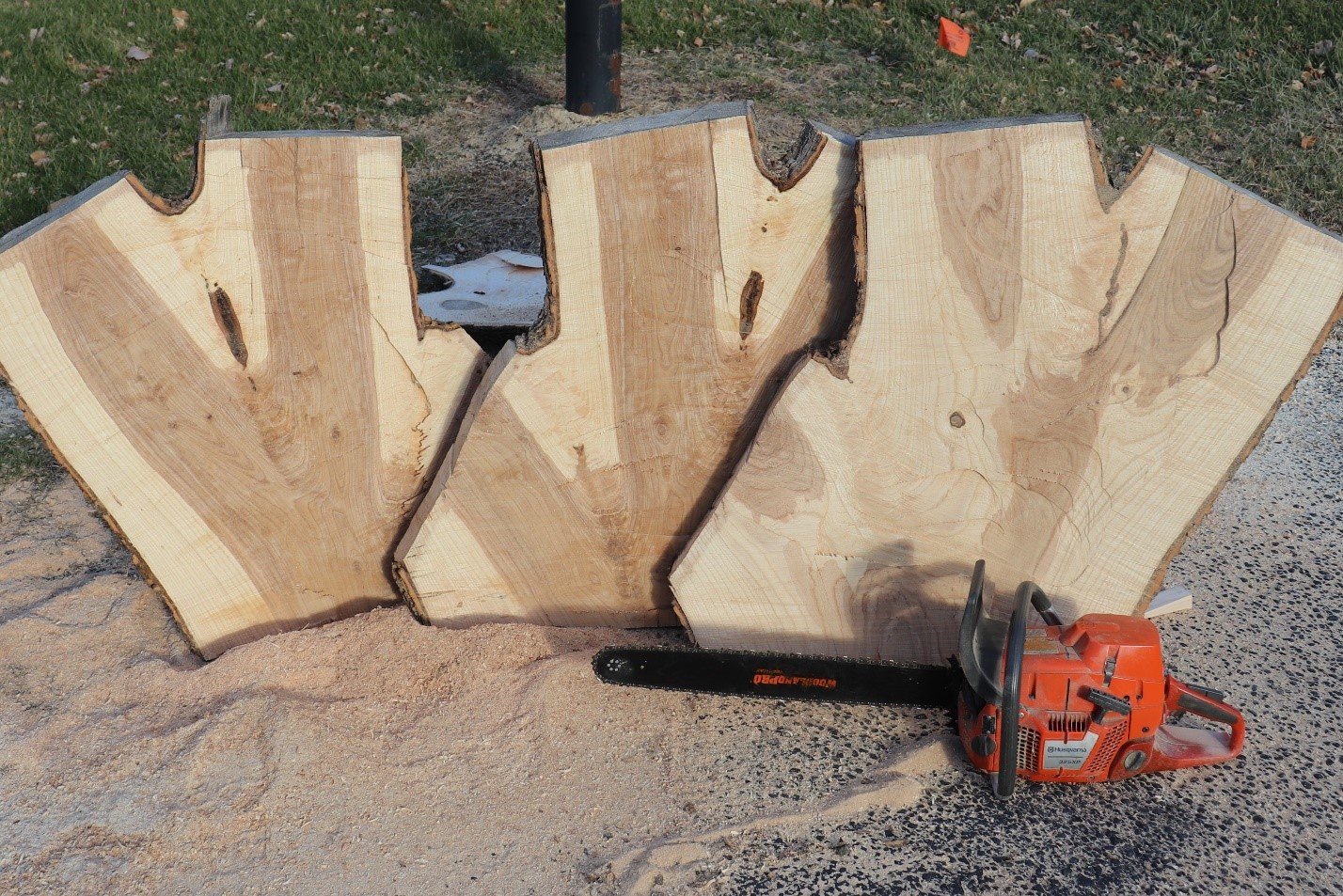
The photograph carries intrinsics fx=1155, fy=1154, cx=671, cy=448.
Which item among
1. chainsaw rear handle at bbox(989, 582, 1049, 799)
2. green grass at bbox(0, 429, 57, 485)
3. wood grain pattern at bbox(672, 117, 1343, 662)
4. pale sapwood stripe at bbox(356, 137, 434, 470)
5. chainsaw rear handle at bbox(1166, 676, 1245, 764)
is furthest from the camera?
green grass at bbox(0, 429, 57, 485)

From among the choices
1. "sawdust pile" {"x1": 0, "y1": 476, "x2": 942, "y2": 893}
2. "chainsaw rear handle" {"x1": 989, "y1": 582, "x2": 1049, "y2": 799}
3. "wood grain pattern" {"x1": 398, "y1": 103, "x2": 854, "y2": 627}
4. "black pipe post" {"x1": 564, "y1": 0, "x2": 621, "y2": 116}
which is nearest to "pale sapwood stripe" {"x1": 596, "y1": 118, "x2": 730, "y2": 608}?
"wood grain pattern" {"x1": 398, "y1": 103, "x2": 854, "y2": 627}

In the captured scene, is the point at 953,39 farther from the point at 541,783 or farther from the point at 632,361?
the point at 541,783

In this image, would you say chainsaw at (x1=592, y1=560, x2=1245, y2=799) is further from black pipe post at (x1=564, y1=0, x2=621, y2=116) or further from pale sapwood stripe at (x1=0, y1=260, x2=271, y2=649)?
black pipe post at (x1=564, y1=0, x2=621, y2=116)

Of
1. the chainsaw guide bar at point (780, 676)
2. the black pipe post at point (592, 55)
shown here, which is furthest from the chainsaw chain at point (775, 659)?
the black pipe post at point (592, 55)

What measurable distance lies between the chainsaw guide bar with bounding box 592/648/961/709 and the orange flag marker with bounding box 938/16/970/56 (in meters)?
4.99

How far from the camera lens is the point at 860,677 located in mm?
2752

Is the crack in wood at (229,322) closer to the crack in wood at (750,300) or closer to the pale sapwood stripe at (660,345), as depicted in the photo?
the pale sapwood stripe at (660,345)

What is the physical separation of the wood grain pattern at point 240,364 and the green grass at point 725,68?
308cm

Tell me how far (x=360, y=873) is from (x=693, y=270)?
153 cm

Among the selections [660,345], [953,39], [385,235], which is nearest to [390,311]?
[385,235]

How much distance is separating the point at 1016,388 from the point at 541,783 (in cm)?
144

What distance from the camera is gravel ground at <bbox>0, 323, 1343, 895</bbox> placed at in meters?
2.37

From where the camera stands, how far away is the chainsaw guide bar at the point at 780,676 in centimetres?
274

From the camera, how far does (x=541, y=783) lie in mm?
2559
